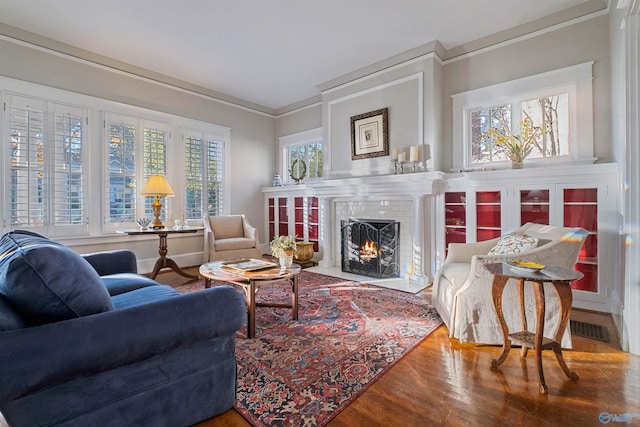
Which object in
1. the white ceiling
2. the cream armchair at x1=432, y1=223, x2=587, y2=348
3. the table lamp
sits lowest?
the cream armchair at x1=432, y1=223, x2=587, y2=348

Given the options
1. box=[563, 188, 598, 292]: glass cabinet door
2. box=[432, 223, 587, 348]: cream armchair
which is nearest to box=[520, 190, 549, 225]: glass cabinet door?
box=[563, 188, 598, 292]: glass cabinet door

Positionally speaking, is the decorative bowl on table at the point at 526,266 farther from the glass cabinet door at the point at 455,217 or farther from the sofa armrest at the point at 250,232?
the sofa armrest at the point at 250,232

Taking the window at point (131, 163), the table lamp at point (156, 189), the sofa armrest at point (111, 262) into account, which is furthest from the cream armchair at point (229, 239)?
the sofa armrest at point (111, 262)

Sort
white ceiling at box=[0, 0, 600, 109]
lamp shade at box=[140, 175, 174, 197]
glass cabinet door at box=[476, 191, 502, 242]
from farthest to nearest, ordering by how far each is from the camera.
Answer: lamp shade at box=[140, 175, 174, 197] < glass cabinet door at box=[476, 191, 502, 242] < white ceiling at box=[0, 0, 600, 109]

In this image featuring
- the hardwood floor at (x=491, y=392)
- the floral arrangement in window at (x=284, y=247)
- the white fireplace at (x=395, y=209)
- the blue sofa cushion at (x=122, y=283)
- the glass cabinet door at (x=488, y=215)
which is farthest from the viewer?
the white fireplace at (x=395, y=209)

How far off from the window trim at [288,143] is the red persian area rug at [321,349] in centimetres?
307

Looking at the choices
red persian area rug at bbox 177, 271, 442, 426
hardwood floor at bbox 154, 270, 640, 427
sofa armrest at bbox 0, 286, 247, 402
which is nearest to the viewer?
sofa armrest at bbox 0, 286, 247, 402

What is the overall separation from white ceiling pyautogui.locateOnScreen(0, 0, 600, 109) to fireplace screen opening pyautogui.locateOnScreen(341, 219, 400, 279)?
2.27 meters

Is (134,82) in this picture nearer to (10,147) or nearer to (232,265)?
(10,147)

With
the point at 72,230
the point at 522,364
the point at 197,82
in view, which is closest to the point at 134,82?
the point at 197,82

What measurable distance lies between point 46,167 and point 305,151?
378 cm

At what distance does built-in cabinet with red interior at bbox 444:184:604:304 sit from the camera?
292cm

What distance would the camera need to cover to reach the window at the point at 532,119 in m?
3.10

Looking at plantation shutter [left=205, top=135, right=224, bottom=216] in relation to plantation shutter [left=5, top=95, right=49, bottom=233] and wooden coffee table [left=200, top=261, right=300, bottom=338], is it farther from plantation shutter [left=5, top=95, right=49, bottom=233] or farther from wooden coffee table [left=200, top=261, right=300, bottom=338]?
wooden coffee table [left=200, top=261, right=300, bottom=338]
